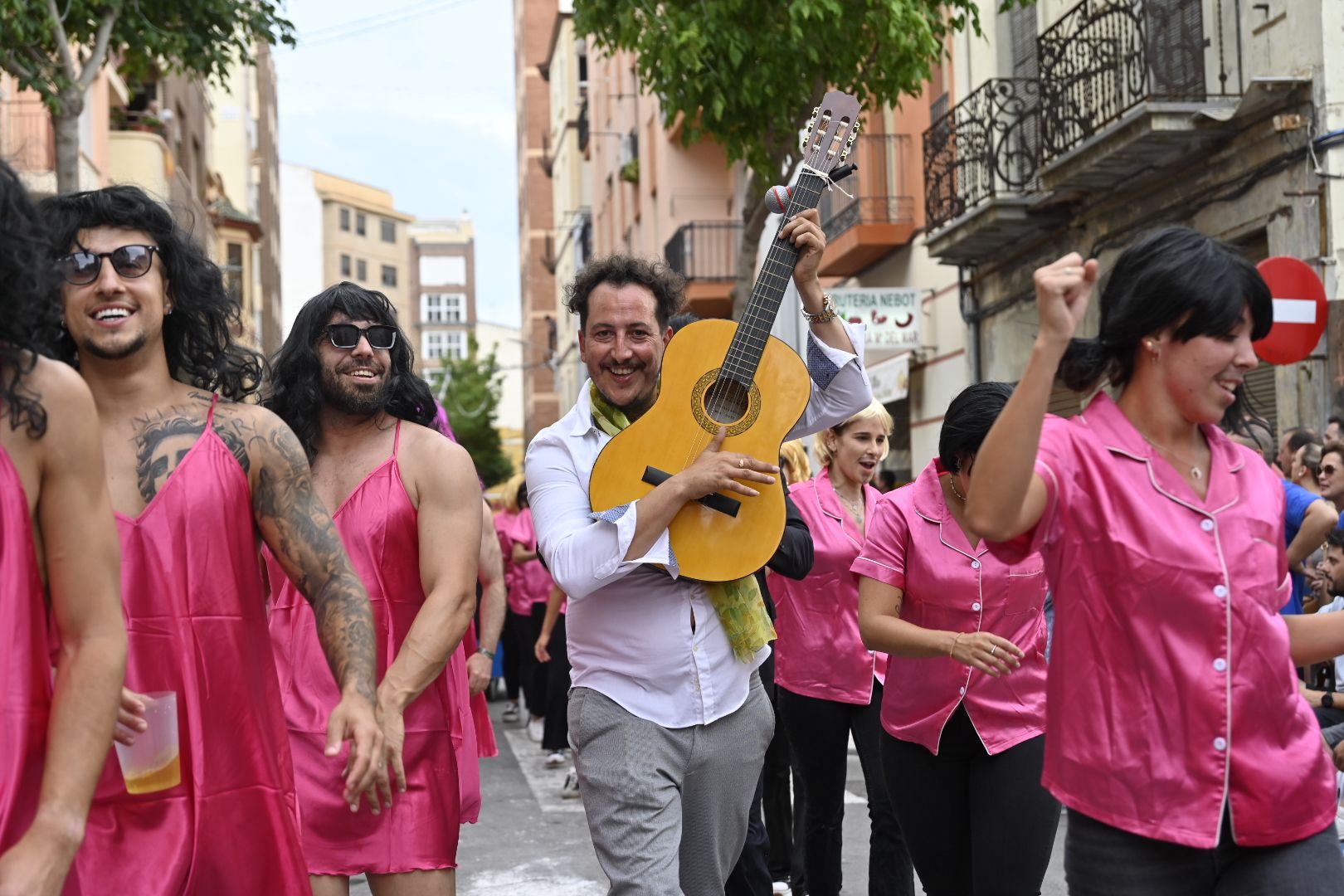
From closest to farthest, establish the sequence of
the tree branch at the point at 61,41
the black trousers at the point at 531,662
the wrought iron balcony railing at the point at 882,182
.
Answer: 1. the black trousers at the point at 531,662
2. the tree branch at the point at 61,41
3. the wrought iron balcony railing at the point at 882,182

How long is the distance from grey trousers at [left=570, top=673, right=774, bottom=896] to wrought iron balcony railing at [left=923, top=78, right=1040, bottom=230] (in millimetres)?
12806

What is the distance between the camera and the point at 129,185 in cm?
378

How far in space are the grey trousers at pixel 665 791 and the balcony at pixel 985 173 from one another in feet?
42.1

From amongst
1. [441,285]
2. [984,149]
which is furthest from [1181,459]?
[441,285]

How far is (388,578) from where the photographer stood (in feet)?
15.5

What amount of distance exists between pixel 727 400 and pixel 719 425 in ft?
0.32

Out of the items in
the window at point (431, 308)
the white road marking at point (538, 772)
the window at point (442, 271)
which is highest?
the window at point (442, 271)

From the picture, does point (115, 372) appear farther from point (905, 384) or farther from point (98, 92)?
point (98, 92)

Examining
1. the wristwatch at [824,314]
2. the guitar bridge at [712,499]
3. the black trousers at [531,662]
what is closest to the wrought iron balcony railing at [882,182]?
the black trousers at [531,662]

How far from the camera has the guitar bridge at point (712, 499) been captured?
4.57 metres

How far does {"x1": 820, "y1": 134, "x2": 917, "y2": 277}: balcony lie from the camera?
21.3 metres

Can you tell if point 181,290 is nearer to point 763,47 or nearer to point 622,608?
point 622,608

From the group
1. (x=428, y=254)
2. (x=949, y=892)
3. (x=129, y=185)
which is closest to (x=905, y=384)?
(x=949, y=892)

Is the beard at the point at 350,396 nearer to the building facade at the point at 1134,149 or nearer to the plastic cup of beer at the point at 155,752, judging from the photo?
the plastic cup of beer at the point at 155,752
